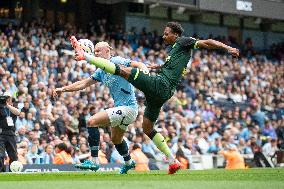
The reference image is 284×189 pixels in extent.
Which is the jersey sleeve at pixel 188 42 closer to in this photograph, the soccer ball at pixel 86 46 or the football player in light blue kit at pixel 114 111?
the football player in light blue kit at pixel 114 111

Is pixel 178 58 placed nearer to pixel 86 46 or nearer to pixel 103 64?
pixel 86 46

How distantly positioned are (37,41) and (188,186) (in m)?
17.6

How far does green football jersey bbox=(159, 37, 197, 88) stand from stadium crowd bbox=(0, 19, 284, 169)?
7445 millimetres

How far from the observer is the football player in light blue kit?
12839mm

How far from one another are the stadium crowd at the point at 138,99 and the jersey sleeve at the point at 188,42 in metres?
7.58

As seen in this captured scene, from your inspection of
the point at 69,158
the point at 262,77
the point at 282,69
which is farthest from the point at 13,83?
the point at 282,69

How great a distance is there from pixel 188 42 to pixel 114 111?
176 centimetres

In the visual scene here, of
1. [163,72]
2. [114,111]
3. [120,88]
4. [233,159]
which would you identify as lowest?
[233,159]

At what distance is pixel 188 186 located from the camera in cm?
938

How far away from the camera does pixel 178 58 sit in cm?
1251

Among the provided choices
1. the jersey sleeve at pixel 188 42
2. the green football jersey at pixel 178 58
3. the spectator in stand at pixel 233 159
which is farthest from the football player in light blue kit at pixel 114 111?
the spectator in stand at pixel 233 159

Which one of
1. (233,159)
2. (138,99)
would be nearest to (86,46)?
(233,159)

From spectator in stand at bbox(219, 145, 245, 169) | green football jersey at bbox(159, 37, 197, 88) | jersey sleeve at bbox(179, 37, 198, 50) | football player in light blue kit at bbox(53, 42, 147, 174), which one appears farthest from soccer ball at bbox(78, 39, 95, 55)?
spectator in stand at bbox(219, 145, 245, 169)

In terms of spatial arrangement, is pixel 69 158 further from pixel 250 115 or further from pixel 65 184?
pixel 250 115
